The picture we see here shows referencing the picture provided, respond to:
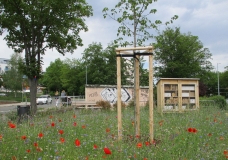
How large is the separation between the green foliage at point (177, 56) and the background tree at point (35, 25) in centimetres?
2180

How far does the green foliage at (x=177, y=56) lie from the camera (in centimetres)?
3741

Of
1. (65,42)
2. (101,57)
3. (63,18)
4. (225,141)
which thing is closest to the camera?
(225,141)

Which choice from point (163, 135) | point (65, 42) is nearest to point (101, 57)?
point (65, 42)

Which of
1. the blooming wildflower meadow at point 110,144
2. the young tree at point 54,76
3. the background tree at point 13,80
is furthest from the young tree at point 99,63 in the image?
the blooming wildflower meadow at point 110,144

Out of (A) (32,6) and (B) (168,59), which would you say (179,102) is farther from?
(B) (168,59)

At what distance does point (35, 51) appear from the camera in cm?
1667

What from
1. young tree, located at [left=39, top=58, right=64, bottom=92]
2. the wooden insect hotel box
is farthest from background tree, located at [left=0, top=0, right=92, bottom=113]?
young tree, located at [left=39, top=58, right=64, bottom=92]

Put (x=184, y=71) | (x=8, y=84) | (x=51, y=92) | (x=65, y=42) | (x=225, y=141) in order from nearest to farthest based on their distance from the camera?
(x=225, y=141), (x=65, y=42), (x=184, y=71), (x=8, y=84), (x=51, y=92)

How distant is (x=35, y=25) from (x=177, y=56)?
2559 centimetres

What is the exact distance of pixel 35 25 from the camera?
53.2 ft

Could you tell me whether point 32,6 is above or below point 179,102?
above

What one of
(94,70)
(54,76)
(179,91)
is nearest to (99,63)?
(94,70)

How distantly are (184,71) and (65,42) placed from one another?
23.0 meters

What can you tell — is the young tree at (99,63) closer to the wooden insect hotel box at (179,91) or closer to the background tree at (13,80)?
the background tree at (13,80)
